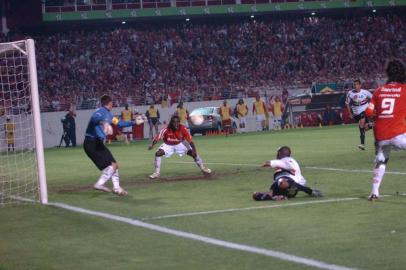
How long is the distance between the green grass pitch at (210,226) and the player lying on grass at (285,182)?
7.6 inches

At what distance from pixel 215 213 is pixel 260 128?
35018mm

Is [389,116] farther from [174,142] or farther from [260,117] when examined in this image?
[260,117]

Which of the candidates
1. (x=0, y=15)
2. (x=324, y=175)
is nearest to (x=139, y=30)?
(x=0, y=15)

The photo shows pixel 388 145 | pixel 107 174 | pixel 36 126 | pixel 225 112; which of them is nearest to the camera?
pixel 388 145

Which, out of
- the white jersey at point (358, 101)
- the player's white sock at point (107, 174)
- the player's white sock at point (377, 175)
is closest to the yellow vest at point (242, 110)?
the white jersey at point (358, 101)

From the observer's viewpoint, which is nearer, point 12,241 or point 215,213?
point 12,241

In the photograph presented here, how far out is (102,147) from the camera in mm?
15969

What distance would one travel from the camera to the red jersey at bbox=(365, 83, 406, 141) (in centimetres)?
1238

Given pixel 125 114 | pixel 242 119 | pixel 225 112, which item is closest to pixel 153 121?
pixel 125 114

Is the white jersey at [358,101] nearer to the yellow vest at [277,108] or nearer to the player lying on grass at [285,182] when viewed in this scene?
the player lying on grass at [285,182]

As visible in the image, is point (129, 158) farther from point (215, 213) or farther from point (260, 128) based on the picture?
point (260, 128)

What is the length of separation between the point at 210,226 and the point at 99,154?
17.6 feet

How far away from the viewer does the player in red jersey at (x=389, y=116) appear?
12352 mm

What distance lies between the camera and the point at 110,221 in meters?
11.9
